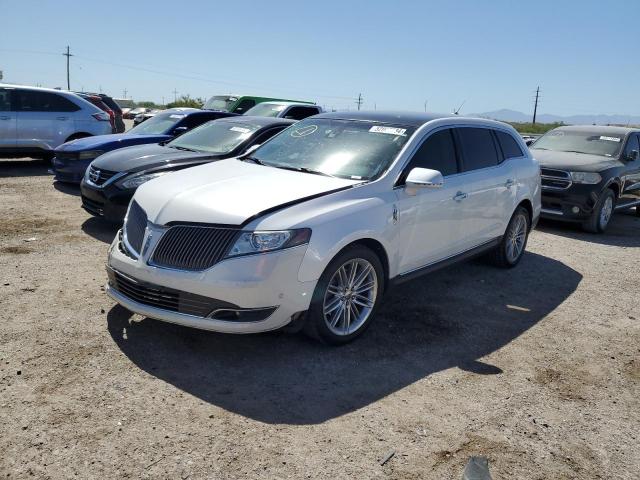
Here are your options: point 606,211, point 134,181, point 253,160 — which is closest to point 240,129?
point 134,181

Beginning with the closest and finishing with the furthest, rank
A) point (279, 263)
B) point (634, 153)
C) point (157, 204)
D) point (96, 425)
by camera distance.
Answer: point (96, 425), point (279, 263), point (157, 204), point (634, 153)

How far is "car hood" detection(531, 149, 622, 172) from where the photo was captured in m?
9.63

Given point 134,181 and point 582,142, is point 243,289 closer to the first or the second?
point 134,181

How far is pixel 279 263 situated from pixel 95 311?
191cm

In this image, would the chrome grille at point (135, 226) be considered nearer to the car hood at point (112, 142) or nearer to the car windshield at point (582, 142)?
the car hood at point (112, 142)

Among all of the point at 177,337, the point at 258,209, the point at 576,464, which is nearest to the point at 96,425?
the point at 177,337

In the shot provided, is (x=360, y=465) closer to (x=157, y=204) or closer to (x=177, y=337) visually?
(x=177, y=337)

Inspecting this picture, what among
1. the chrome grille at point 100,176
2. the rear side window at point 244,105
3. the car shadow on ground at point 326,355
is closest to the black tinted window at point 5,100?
the chrome grille at point 100,176

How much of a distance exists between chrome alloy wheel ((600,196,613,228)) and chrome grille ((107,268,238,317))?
26.5 feet

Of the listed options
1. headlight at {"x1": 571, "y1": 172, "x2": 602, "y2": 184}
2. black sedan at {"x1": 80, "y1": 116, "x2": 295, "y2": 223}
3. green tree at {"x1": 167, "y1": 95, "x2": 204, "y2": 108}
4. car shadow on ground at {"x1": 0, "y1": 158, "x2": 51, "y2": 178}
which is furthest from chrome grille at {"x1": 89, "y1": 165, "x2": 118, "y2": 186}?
green tree at {"x1": 167, "y1": 95, "x2": 204, "y2": 108}

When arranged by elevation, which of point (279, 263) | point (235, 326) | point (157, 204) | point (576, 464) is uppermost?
point (157, 204)

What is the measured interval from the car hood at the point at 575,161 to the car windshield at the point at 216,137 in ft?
17.0

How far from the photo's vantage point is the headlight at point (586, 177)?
953 cm

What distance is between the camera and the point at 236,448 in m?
3.06
